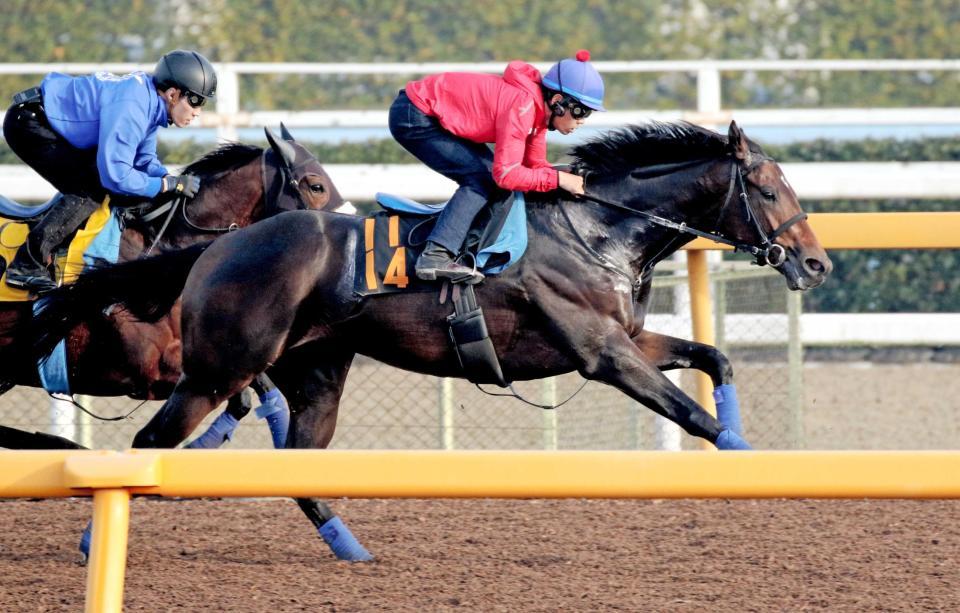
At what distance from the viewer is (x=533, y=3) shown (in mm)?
15031

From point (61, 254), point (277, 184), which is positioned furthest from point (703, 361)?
point (61, 254)

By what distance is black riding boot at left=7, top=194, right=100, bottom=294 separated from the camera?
4.95 m

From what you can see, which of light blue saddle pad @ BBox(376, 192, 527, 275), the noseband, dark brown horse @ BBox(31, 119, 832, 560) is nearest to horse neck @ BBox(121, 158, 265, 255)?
dark brown horse @ BBox(31, 119, 832, 560)

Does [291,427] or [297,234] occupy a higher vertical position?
[297,234]

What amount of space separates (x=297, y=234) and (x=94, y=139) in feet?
3.33

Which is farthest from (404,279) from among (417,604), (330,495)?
(330,495)

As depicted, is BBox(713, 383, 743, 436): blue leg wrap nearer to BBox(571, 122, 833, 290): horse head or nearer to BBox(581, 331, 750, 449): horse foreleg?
BBox(581, 331, 750, 449): horse foreleg

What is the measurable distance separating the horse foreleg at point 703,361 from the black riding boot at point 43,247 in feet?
6.81

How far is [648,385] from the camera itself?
4.37 metres

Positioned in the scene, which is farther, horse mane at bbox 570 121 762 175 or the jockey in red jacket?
horse mane at bbox 570 121 762 175

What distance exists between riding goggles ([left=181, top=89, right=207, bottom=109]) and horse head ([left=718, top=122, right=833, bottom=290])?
6.35 ft

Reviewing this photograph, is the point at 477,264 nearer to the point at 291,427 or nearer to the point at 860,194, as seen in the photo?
the point at 291,427

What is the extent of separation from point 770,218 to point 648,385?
68 cm

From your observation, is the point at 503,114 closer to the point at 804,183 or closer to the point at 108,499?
the point at 108,499
